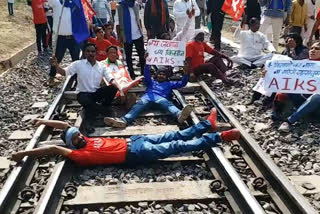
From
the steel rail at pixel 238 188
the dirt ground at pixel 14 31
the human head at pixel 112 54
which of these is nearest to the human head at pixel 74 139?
the steel rail at pixel 238 188

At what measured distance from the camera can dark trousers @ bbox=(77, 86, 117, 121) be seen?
A: 6797 millimetres

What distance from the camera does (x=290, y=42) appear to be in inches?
303

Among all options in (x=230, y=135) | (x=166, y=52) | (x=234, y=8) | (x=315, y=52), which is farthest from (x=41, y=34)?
(x=230, y=135)

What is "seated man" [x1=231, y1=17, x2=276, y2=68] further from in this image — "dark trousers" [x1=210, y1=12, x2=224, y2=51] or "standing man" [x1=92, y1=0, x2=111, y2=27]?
"standing man" [x1=92, y1=0, x2=111, y2=27]

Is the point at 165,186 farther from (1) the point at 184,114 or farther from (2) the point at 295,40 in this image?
(2) the point at 295,40

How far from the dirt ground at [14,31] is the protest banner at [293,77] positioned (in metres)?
7.57

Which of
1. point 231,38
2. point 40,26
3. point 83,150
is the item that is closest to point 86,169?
point 83,150

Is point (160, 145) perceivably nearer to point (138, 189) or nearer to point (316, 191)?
point (138, 189)

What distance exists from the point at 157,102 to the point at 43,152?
8.08 feet

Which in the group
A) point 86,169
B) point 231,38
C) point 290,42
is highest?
point 290,42

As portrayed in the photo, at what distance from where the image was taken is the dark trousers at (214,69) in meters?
8.83

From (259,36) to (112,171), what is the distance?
6.28 metres

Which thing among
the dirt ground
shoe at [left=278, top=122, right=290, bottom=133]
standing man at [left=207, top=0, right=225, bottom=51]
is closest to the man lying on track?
A: shoe at [left=278, top=122, right=290, bottom=133]

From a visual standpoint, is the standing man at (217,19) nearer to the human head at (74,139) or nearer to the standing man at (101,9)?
the standing man at (101,9)
